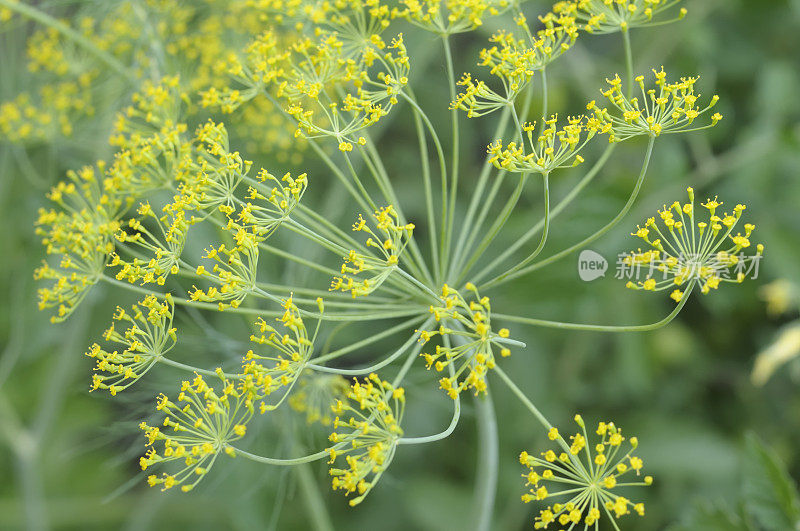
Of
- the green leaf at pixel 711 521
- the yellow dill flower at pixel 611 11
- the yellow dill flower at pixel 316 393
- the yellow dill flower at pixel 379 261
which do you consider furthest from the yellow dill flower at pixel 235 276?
the green leaf at pixel 711 521

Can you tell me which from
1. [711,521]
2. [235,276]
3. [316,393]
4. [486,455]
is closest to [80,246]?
[235,276]

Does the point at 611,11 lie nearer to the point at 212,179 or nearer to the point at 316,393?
the point at 212,179

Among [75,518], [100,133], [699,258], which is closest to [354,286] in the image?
[699,258]

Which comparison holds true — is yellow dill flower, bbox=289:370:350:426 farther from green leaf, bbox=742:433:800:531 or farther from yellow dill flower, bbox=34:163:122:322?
green leaf, bbox=742:433:800:531

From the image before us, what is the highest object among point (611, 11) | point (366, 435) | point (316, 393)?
point (611, 11)

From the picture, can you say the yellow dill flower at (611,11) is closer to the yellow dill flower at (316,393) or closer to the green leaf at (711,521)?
the yellow dill flower at (316,393)

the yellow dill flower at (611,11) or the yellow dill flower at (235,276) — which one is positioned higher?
the yellow dill flower at (611,11)
